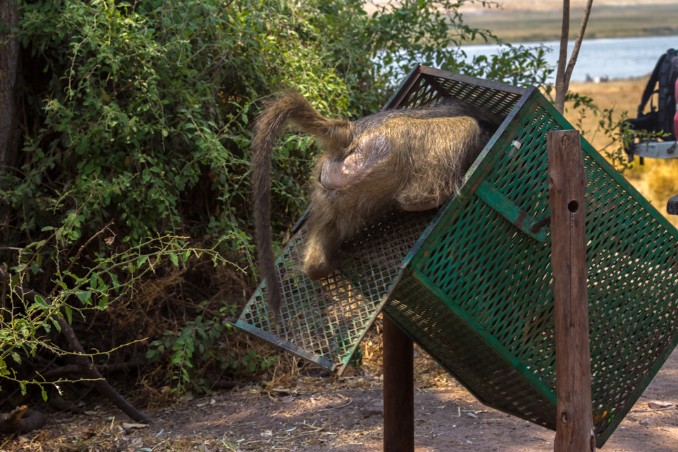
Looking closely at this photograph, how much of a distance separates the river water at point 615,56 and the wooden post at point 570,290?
19.2 meters

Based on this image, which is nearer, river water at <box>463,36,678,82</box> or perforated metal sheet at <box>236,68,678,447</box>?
perforated metal sheet at <box>236,68,678,447</box>

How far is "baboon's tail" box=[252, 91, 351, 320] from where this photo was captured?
2822mm

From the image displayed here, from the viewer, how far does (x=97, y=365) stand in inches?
173

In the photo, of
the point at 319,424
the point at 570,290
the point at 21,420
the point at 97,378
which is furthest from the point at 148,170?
the point at 570,290

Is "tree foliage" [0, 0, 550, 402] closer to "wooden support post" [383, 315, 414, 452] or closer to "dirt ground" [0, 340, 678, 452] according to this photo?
"dirt ground" [0, 340, 678, 452]

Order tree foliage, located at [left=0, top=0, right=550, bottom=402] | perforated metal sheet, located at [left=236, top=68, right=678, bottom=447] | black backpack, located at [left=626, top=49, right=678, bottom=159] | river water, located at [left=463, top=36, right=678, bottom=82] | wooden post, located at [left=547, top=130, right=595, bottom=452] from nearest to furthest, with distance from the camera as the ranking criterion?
wooden post, located at [left=547, top=130, right=595, bottom=452]
perforated metal sheet, located at [left=236, top=68, right=678, bottom=447]
tree foliage, located at [left=0, top=0, right=550, bottom=402]
black backpack, located at [left=626, top=49, right=678, bottom=159]
river water, located at [left=463, top=36, right=678, bottom=82]

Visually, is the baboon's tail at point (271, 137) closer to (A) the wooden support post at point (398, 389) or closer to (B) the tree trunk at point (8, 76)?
(A) the wooden support post at point (398, 389)

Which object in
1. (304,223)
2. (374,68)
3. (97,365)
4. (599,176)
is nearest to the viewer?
(599,176)

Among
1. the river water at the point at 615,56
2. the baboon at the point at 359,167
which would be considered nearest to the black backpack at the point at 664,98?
the baboon at the point at 359,167

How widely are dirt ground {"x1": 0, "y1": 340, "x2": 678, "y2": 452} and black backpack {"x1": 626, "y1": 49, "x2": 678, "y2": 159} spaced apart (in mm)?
3409

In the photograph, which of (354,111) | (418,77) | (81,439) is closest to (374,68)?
(354,111)

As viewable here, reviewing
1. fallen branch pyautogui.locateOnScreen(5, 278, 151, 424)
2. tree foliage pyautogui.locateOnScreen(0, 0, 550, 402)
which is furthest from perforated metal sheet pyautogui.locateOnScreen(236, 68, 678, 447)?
fallen branch pyautogui.locateOnScreen(5, 278, 151, 424)

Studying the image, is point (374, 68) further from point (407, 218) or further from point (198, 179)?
point (407, 218)

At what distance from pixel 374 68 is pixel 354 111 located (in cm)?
55
